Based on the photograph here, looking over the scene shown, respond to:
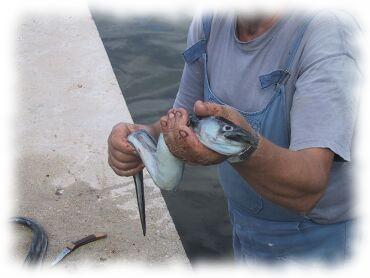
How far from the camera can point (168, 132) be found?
187 centimetres

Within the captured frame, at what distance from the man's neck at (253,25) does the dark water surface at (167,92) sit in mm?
2325

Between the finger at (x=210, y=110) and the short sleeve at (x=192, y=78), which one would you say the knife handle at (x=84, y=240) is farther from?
the finger at (x=210, y=110)

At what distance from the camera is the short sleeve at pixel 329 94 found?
78.4 inches

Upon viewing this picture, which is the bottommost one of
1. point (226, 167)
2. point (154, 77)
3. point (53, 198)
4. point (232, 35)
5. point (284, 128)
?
point (154, 77)

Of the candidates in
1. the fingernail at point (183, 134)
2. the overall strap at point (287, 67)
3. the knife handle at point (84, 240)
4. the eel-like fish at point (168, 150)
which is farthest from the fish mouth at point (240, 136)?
the knife handle at point (84, 240)

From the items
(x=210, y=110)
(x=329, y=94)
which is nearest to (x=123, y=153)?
(x=210, y=110)

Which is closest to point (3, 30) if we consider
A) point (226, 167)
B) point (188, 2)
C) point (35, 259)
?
point (188, 2)

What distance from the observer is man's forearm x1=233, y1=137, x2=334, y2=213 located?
74.7 inches

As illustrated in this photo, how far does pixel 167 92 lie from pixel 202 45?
358 cm

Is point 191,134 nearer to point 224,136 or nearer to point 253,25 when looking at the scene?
point 224,136

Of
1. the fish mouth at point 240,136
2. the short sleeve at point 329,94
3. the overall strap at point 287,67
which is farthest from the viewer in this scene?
the overall strap at point 287,67

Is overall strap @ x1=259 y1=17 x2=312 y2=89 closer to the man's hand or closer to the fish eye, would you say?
the man's hand

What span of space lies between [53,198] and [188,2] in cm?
400

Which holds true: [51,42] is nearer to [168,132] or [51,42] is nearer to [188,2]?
[188,2]
